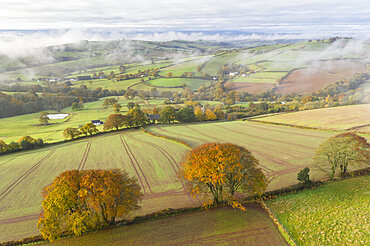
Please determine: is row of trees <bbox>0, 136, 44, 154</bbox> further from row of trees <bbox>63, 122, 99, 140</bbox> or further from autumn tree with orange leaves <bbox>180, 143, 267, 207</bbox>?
autumn tree with orange leaves <bbox>180, 143, 267, 207</bbox>

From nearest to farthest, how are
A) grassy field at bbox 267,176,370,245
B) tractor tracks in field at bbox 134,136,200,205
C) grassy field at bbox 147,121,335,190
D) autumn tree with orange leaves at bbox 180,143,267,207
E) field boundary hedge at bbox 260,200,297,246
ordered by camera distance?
grassy field at bbox 267,176,370,245
field boundary hedge at bbox 260,200,297,246
autumn tree with orange leaves at bbox 180,143,267,207
grassy field at bbox 147,121,335,190
tractor tracks in field at bbox 134,136,200,205

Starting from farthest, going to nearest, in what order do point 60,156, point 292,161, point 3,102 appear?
1. point 3,102
2. point 60,156
3. point 292,161

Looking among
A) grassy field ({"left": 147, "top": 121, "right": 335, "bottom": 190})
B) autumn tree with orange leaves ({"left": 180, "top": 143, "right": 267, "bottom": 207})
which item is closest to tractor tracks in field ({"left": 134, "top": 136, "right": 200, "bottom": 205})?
autumn tree with orange leaves ({"left": 180, "top": 143, "right": 267, "bottom": 207})

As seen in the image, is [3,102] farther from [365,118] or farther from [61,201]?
[365,118]

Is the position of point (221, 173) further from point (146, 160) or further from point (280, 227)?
point (146, 160)

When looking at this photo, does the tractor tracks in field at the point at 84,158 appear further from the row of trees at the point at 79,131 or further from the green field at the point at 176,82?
the green field at the point at 176,82

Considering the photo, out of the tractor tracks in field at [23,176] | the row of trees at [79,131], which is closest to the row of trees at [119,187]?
the tractor tracks in field at [23,176]

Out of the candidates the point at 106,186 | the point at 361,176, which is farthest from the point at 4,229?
the point at 361,176
